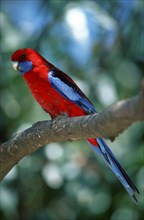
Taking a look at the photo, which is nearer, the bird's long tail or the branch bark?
the branch bark

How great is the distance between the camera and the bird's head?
3.38 meters

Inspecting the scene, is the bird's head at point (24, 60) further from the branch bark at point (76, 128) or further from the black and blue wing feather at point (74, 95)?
the branch bark at point (76, 128)

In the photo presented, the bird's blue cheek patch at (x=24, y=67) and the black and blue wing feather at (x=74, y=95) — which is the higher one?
the bird's blue cheek patch at (x=24, y=67)

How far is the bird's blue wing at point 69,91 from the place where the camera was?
3096 millimetres

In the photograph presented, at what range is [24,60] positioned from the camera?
11.3 feet

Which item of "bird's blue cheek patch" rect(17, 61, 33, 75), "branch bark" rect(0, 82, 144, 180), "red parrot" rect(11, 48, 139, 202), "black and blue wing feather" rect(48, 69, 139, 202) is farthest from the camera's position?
"bird's blue cheek patch" rect(17, 61, 33, 75)

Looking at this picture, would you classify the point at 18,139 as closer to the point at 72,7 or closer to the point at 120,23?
the point at 72,7

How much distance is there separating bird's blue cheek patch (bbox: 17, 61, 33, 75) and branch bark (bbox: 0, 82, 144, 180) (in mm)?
694

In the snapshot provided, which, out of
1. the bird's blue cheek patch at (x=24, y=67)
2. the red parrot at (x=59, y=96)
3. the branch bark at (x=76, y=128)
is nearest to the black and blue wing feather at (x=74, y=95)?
the red parrot at (x=59, y=96)

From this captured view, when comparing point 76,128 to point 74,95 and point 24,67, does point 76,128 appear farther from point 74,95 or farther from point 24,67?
point 24,67

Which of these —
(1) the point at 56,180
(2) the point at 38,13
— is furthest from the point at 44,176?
(2) the point at 38,13

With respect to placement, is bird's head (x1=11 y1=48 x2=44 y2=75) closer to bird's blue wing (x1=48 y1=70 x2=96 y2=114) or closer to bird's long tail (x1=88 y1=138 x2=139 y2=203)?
bird's blue wing (x1=48 y1=70 x2=96 y2=114)

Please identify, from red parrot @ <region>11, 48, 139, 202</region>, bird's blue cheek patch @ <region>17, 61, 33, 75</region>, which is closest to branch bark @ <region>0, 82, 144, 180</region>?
red parrot @ <region>11, 48, 139, 202</region>

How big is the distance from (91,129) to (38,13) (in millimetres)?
2673
